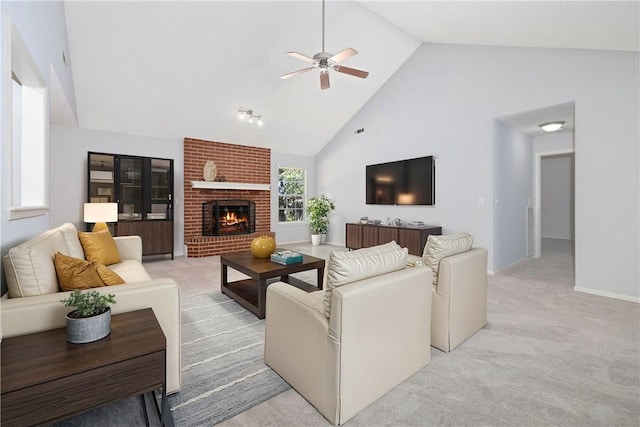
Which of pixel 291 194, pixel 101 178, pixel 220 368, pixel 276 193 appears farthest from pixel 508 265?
pixel 101 178

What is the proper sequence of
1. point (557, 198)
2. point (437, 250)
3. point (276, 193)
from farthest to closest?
1. point (557, 198)
2. point (276, 193)
3. point (437, 250)

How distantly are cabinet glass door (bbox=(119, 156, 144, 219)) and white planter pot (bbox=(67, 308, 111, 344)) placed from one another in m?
4.61

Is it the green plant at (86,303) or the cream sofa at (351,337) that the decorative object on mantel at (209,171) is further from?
the green plant at (86,303)

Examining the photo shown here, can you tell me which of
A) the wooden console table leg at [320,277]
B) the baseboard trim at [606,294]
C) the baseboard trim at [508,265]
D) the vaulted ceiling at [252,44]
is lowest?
the baseboard trim at [606,294]

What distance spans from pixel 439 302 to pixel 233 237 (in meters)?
5.07

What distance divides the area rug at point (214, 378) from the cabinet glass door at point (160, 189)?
3252 millimetres

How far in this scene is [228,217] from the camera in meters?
6.71

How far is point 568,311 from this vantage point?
306 cm

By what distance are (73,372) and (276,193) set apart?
6.57m

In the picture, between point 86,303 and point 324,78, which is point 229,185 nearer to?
point 324,78

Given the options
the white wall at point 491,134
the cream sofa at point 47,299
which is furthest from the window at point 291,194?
the cream sofa at point 47,299

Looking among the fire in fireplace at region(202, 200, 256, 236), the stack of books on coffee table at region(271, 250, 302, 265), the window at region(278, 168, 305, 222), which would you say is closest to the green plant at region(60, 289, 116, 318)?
the stack of books on coffee table at region(271, 250, 302, 265)

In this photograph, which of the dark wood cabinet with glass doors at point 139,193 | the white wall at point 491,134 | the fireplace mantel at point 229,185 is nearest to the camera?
the white wall at point 491,134

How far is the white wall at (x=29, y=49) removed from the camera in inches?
58.8
